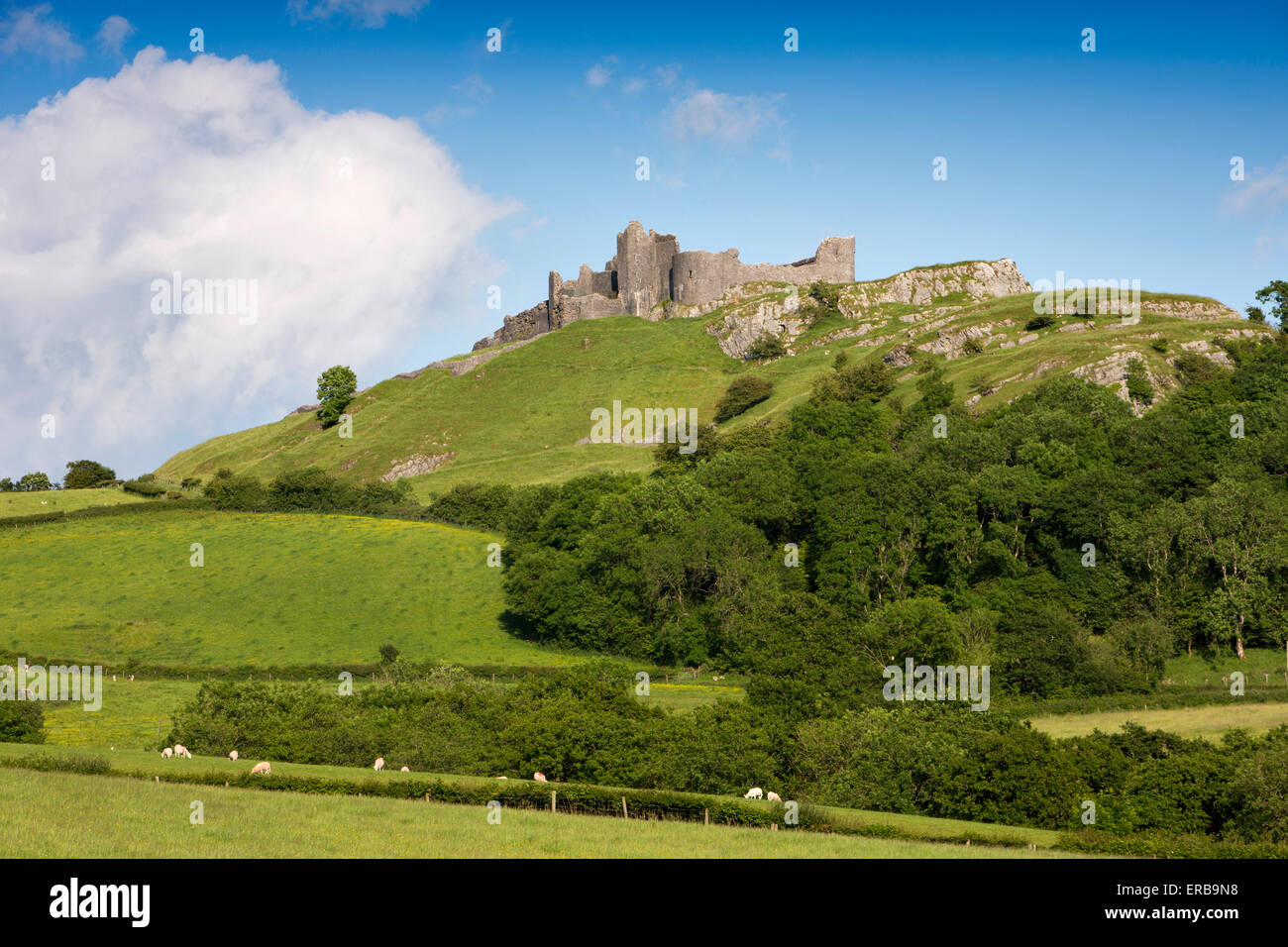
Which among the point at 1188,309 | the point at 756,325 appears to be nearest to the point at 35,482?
the point at 756,325

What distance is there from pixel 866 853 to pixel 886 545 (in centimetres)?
6415

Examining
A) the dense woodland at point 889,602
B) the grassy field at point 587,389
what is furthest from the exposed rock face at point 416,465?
the dense woodland at point 889,602

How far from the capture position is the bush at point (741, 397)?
154 m

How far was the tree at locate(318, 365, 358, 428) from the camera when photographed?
604 feet

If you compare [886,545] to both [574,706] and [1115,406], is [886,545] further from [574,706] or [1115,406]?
[574,706]

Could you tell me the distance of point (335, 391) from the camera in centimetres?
18912

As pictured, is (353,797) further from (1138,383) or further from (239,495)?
(1138,383)

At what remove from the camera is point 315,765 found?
44.5 m

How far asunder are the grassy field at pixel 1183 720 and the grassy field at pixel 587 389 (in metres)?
62.9

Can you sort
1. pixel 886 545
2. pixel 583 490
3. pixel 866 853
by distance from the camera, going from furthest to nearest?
pixel 583 490, pixel 886 545, pixel 866 853

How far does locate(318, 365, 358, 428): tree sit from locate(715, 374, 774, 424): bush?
222 ft

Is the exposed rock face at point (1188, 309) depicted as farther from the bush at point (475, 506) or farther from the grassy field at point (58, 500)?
the grassy field at point (58, 500)
